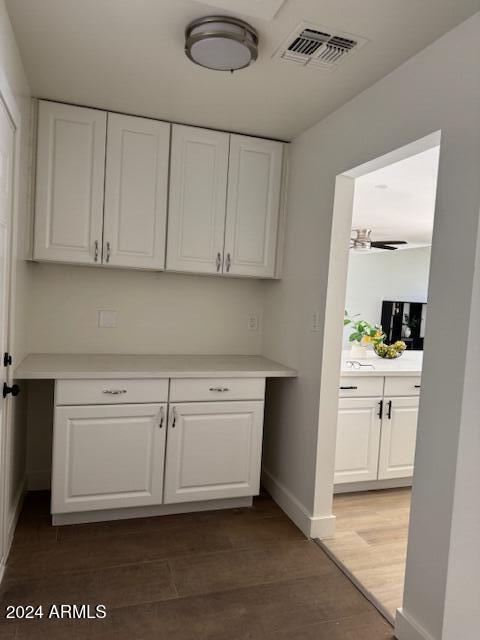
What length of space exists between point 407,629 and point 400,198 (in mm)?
2931

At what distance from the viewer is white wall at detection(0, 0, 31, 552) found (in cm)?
195

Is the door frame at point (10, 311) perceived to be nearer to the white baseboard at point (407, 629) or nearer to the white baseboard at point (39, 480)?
the white baseboard at point (39, 480)

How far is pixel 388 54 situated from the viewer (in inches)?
74.7

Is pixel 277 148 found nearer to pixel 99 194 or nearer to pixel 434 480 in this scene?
pixel 99 194

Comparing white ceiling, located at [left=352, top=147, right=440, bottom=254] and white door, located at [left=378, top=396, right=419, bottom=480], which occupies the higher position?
white ceiling, located at [left=352, top=147, right=440, bottom=254]

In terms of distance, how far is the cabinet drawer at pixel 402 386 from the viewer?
3.15m

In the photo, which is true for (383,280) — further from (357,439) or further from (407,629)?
(407,629)

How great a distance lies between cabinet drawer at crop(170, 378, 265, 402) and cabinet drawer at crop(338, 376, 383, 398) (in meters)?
0.58

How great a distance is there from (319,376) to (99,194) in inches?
65.3

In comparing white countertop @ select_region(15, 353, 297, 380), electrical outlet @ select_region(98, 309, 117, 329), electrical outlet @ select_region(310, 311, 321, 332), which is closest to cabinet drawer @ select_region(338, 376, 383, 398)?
white countertop @ select_region(15, 353, 297, 380)

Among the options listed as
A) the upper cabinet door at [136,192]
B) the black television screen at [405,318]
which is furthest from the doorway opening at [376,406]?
the black television screen at [405,318]

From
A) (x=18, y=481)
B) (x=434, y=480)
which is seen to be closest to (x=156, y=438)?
(x=18, y=481)

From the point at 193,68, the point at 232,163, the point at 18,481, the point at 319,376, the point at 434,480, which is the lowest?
the point at 18,481

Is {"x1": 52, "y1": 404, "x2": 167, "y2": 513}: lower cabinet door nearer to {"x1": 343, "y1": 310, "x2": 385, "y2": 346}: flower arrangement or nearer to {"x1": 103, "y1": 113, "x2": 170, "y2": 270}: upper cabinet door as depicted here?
{"x1": 103, "y1": 113, "x2": 170, "y2": 270}: upper cabinet door
